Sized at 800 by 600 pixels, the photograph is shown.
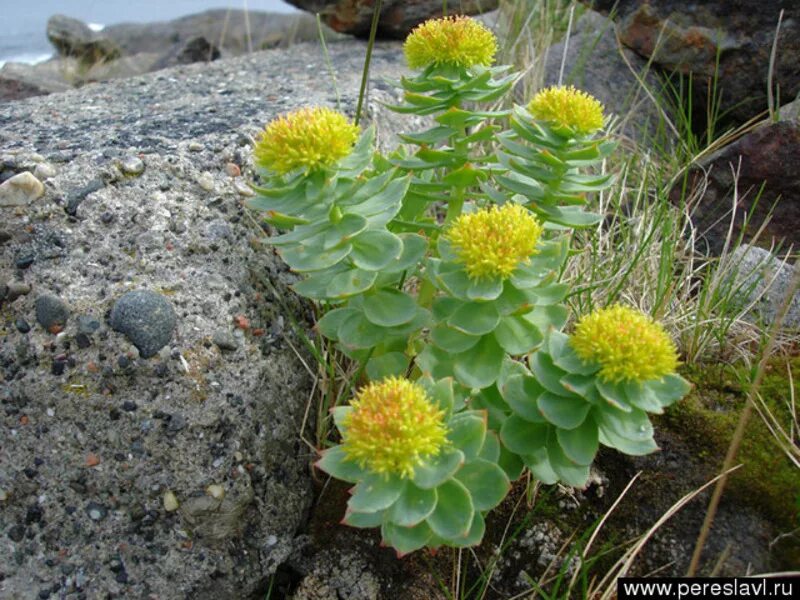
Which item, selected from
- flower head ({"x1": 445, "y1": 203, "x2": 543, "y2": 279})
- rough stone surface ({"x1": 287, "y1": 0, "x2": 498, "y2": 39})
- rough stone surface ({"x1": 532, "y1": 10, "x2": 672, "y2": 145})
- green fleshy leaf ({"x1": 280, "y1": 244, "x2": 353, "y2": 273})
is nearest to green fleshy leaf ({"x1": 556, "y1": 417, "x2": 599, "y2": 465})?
Result: flower head ({"x1": 445, "y1": 203, "x2": 543, "y2": 279})

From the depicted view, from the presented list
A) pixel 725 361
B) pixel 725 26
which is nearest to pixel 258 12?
pixel 725 26

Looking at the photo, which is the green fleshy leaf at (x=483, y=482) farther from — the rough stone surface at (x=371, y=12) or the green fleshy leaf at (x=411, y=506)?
the rough stone surface at (x=371, y=12)

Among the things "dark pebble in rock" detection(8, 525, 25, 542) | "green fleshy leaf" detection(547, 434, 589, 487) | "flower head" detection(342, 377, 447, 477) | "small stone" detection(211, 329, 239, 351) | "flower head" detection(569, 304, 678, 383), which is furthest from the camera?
"small stone" detection(211, 329, 239, 351)

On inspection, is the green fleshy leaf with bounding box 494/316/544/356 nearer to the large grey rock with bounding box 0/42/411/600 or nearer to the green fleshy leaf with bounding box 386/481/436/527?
the green fleshy leaf with bounding box 386/481/436/527

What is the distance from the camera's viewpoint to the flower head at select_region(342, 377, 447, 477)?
143 centimetres

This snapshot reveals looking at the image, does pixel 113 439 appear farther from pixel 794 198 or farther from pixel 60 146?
pixel 794 198

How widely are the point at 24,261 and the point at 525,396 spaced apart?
1325 millimetres

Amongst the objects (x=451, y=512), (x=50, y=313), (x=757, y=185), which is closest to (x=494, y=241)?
(x=451, y=512)

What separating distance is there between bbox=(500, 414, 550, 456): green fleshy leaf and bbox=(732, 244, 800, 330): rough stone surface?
915 millimetres

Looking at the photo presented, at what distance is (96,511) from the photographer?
189 cm

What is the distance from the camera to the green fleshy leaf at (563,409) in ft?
5.28

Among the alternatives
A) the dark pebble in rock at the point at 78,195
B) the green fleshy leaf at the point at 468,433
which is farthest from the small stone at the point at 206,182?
the green fleshy leaf at the point at 468,433

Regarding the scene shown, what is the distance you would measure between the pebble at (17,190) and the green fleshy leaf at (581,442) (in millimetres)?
1518

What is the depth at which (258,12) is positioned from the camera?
305 inches
